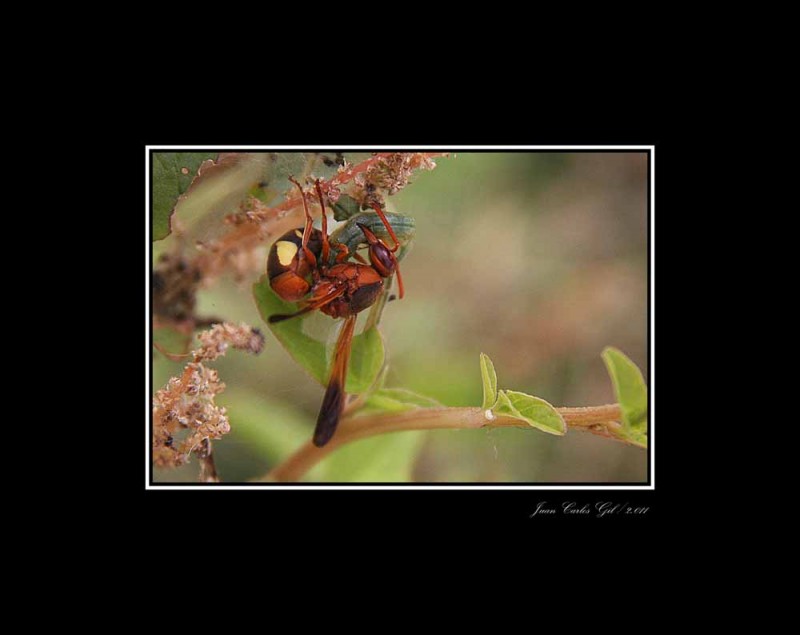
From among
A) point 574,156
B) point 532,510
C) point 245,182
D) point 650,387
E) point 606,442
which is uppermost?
point 574,156

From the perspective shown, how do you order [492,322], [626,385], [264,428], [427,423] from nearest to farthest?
[626,385]
[427,423]
[264,428]
[492,322]

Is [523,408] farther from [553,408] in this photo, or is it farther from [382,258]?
[382,258]

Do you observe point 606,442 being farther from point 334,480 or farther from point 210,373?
point 210,373

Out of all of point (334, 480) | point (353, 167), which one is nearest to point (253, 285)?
point (353, 167)

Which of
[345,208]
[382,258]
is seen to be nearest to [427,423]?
[382,258]

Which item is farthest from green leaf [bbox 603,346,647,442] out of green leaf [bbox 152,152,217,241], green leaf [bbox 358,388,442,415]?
green leaf [bbox 152,152,217,241]

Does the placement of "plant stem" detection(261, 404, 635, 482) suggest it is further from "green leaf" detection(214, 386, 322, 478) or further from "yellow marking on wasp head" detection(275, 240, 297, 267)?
"yellow marking on wasp head" detection(275, 240, 297, 267)
